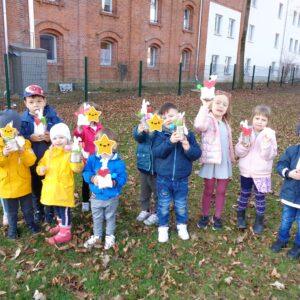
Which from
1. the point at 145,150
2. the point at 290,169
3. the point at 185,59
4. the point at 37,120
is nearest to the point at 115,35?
the point at 185,59

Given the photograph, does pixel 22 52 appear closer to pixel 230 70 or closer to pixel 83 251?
pixel 83 251

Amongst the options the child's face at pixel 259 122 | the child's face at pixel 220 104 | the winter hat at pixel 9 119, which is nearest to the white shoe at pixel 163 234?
the child's face at pixel 220 104

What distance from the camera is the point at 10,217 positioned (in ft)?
12.2

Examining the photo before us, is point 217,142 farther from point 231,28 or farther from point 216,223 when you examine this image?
point 231,28

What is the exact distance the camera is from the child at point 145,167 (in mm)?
3726

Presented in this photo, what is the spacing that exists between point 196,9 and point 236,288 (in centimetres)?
2382

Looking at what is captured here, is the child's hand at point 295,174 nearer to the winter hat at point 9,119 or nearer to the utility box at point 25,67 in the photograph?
the winter hat at point 9,119

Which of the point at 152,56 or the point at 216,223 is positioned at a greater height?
the point at 152,56

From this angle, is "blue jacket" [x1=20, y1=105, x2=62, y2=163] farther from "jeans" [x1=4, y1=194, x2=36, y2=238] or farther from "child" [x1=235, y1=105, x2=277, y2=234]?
"child" [x1=235, y1=105, x2=277, y2=234]

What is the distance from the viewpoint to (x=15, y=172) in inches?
139

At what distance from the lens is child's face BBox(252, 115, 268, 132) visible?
12.0 feet

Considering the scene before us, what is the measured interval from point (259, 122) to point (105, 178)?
1843mm

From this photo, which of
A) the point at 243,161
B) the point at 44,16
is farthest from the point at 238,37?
the point at 243,161

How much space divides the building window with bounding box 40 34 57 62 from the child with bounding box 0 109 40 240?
45.5ft
